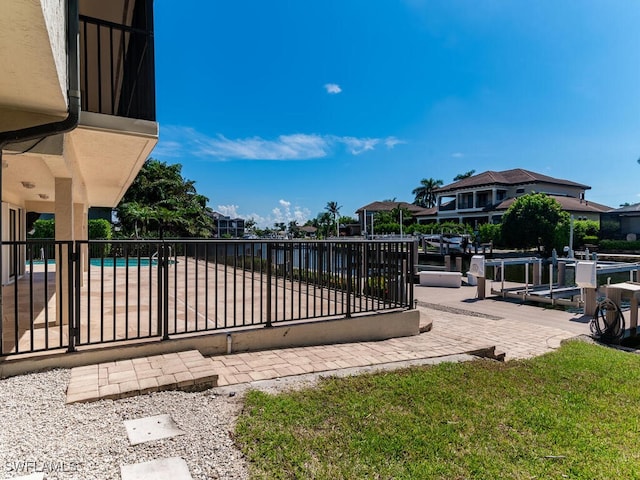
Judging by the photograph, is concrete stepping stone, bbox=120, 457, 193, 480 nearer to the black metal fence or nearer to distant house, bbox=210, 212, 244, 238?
the black metal fence

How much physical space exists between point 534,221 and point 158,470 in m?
37.8

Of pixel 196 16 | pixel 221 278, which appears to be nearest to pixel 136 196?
pixel 196 16

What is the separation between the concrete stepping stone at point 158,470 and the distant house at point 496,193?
162 ft

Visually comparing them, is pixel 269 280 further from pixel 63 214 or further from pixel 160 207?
pixel 160 207

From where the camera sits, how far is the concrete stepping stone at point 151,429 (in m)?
2.68

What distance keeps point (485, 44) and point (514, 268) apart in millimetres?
14042

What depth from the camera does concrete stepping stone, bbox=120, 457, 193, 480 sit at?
2.25 metres

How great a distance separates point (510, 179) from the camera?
167ft

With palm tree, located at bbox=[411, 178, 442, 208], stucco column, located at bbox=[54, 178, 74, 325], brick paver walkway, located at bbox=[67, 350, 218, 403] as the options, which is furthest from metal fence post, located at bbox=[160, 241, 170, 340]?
palm tree, located at bbox=[411, 178, 442, 208]

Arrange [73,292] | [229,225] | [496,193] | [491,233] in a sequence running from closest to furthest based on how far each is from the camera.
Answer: [73,292] → [491,233] → [496,193] → [229,225]

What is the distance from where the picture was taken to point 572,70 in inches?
667

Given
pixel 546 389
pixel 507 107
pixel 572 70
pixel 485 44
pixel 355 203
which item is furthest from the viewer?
pixel 355 203

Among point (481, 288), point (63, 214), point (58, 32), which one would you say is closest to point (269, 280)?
point (63, 214)

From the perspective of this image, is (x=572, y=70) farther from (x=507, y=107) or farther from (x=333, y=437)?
(x=333, y=437)
